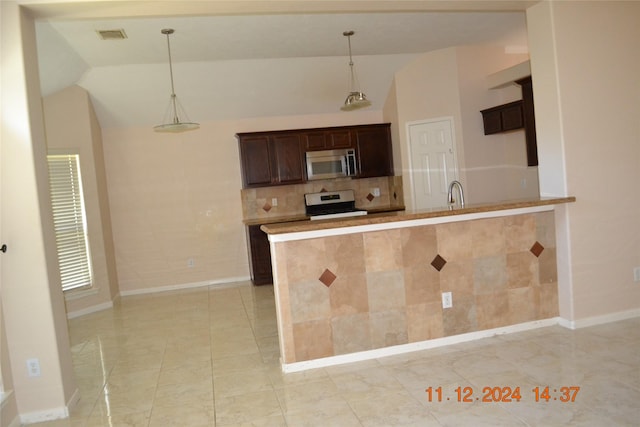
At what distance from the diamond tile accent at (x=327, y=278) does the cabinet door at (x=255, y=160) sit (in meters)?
3.59

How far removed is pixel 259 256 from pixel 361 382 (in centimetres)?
360

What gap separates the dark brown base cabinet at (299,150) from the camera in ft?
22.2

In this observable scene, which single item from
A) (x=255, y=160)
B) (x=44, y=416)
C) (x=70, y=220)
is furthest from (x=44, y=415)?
(x=255, y=160)

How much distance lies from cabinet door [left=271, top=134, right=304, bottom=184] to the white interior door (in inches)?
61.2

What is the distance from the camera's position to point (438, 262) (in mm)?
3641

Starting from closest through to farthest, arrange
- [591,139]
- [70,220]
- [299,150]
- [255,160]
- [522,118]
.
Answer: [591,139], [522,118], [70,220], [255,160], [299,150]

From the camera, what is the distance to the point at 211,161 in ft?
22.7

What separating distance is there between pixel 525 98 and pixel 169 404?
4.53 metres

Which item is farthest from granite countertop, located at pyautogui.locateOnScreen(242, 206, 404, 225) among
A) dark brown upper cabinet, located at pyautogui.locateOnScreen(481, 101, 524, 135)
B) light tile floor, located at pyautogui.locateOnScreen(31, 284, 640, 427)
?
light tile floor, located at pyautogui.locateOnScreen(31, 284, 640, 427)

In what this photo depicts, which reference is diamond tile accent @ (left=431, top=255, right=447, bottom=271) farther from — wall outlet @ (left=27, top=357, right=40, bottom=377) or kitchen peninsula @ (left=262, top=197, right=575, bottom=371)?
wall outlet @ (left=27, top=357, right=40, bottom=377)

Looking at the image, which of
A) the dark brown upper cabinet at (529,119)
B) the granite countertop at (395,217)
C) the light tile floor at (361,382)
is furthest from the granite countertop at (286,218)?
the granite countertop at (395,217)

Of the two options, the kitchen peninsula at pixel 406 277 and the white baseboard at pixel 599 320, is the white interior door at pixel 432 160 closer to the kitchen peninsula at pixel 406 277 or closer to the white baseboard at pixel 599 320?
the kitchen peninsula at pixel 406 277

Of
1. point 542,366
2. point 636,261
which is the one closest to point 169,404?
point 542,366

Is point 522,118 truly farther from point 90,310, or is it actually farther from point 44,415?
point 90,310
